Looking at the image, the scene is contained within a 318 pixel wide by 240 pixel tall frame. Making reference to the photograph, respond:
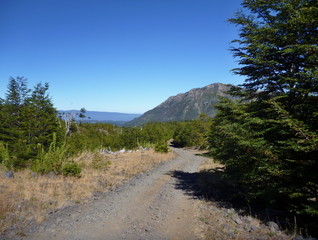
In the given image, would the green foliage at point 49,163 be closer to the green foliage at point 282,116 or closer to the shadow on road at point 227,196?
the shadow on road at point 227,196

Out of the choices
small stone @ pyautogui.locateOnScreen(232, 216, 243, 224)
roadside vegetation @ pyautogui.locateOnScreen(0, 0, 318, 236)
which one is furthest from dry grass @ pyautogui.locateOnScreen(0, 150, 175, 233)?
small stone @ pyautogui.locateOnScreen(232, 216, 243, 224)

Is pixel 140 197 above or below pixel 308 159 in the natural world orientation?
below

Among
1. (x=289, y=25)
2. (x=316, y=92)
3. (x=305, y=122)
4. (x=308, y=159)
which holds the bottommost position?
(x=308, y=159)

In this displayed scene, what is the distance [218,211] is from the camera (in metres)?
6.68

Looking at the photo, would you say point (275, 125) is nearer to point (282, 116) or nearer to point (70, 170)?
point (282, 116)

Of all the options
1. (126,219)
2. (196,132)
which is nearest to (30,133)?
(126,219)

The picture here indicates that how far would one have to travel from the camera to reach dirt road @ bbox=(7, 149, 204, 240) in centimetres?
497

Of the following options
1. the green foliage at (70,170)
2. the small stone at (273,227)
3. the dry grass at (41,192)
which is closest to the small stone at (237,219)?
the small stone at (273,227)

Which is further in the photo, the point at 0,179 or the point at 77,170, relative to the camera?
the point at 77,170

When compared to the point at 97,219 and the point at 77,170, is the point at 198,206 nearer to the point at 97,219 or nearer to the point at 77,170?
the point at 97,219

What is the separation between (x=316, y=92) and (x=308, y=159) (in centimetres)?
196

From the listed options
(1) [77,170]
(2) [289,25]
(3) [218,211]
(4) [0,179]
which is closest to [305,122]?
(2) [289,25]

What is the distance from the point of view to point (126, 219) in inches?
234

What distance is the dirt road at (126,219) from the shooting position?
4.97m
